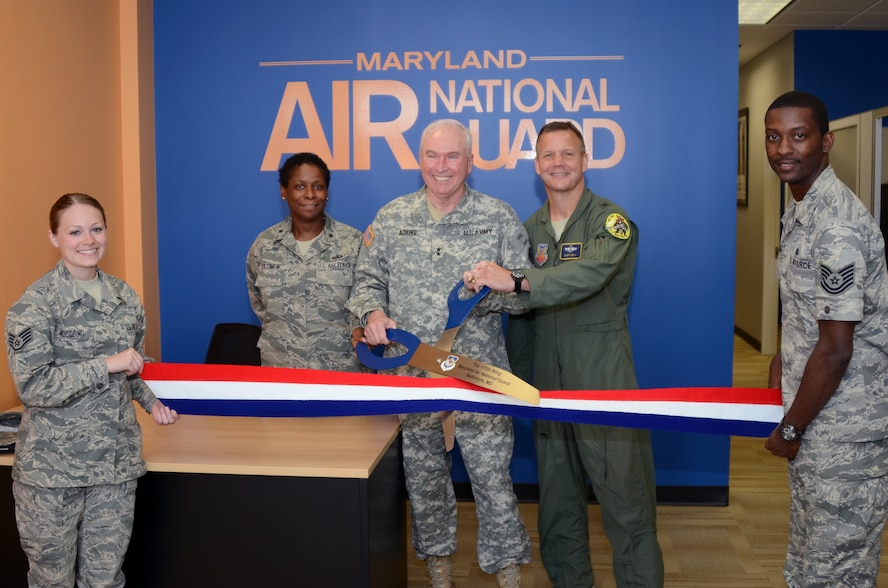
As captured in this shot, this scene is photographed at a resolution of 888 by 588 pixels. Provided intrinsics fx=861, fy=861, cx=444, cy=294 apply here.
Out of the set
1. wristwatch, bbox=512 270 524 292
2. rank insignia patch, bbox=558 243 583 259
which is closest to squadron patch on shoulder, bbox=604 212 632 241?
rank insignia patch, bbox=558 243 583 259

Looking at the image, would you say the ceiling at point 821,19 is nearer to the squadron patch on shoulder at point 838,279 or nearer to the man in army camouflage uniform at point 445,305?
the man in army camouflage uniform at point 445,305

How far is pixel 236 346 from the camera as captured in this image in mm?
4125

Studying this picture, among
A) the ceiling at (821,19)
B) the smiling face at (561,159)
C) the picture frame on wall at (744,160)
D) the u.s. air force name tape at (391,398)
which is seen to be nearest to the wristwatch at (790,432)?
the u.s. air force name tape at (391,398)

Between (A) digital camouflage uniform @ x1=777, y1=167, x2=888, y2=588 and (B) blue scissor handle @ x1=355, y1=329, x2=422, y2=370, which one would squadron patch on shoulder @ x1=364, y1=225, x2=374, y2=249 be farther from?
(A) digital camouflage uniform @ x1=777, y1=167, x2=888, y2=588

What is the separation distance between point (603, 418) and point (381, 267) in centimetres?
104

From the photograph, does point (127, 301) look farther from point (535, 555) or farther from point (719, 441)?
point (719, 441)

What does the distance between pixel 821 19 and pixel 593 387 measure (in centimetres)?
615

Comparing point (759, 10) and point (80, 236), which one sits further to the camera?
point (759, 10)

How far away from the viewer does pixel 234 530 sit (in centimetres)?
280

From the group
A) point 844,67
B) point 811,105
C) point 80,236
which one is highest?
point 844,67

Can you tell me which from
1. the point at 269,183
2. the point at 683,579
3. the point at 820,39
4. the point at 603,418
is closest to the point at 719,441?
the point at 683,579

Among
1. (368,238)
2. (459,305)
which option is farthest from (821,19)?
(459,305)

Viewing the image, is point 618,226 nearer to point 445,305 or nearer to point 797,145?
point 445,305

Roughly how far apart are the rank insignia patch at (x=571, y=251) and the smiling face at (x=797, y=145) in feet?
3.17
